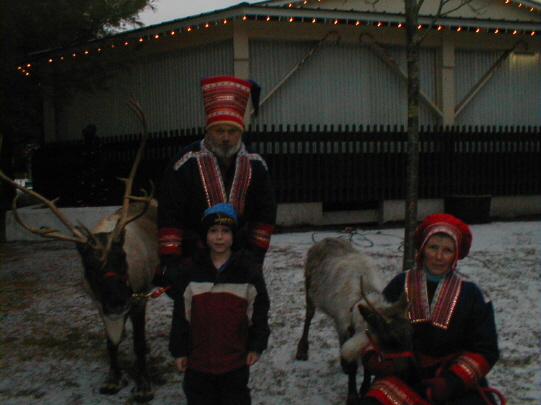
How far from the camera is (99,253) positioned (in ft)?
10.7

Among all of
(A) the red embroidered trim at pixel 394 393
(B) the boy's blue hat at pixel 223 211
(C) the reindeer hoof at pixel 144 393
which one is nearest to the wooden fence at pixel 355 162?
(C) the reindeer hoof at pixel 144 393

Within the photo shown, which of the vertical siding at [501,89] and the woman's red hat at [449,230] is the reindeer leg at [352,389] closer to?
the woman's red hat at [449,230]

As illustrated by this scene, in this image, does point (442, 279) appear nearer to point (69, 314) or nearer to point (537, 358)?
point (537, 358)

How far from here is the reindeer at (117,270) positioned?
10.6 feet

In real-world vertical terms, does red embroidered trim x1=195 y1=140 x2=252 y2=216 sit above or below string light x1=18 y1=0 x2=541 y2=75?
below

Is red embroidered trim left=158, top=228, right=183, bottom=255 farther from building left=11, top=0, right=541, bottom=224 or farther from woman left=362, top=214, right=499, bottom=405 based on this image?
building left=11, top=0, right=541, bottom=224

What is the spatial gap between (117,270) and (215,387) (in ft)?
3.10

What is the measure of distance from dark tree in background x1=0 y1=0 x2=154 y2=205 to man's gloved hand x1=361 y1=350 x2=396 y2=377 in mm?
7958

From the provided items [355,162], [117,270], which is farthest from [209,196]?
[355,162]

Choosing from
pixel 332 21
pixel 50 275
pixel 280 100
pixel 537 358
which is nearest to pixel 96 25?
pixel 280 100

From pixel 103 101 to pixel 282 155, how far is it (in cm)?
536

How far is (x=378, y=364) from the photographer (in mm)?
2564

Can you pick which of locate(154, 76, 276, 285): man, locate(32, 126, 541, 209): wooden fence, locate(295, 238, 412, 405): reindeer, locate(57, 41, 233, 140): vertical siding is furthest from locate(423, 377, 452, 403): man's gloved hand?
locate(57, 41, 233, 140): vertical siding

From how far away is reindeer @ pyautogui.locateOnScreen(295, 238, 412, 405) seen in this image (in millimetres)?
2555
